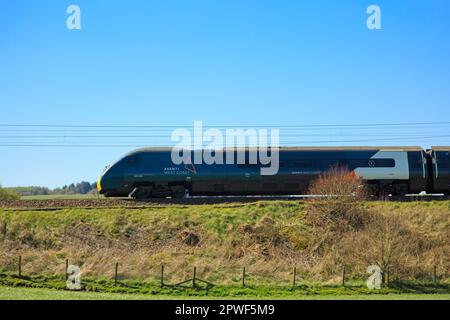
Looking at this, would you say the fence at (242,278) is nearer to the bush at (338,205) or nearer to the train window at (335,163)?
the bush at (338,205)

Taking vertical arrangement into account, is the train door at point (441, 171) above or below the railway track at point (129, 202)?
above

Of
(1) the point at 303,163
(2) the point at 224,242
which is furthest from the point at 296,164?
(2) the point at 224,242

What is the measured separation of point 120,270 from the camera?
25.0 metres

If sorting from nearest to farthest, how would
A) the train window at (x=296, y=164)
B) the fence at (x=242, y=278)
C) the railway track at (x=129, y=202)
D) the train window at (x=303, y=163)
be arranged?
the fence at (x=242, y=278) < the railway track at (x=129, y=202) < the train window at (x=296, y=164) < the train window at (x=303, y=163)

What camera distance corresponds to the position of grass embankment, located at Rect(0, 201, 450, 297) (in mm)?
24484

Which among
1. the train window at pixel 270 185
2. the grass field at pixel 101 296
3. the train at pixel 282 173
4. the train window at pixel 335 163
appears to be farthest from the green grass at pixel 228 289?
the train window at pixel 335 163

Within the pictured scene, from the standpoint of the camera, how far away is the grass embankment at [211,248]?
24484 mm

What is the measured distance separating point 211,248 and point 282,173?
32.3 ft

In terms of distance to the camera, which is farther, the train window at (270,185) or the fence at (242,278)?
the train window at (270,185)

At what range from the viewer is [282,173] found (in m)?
36.2

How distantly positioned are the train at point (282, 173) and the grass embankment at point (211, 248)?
3.40 m

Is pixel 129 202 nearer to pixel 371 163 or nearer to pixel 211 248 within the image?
pixel 211 248

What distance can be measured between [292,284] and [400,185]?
51.6ft
